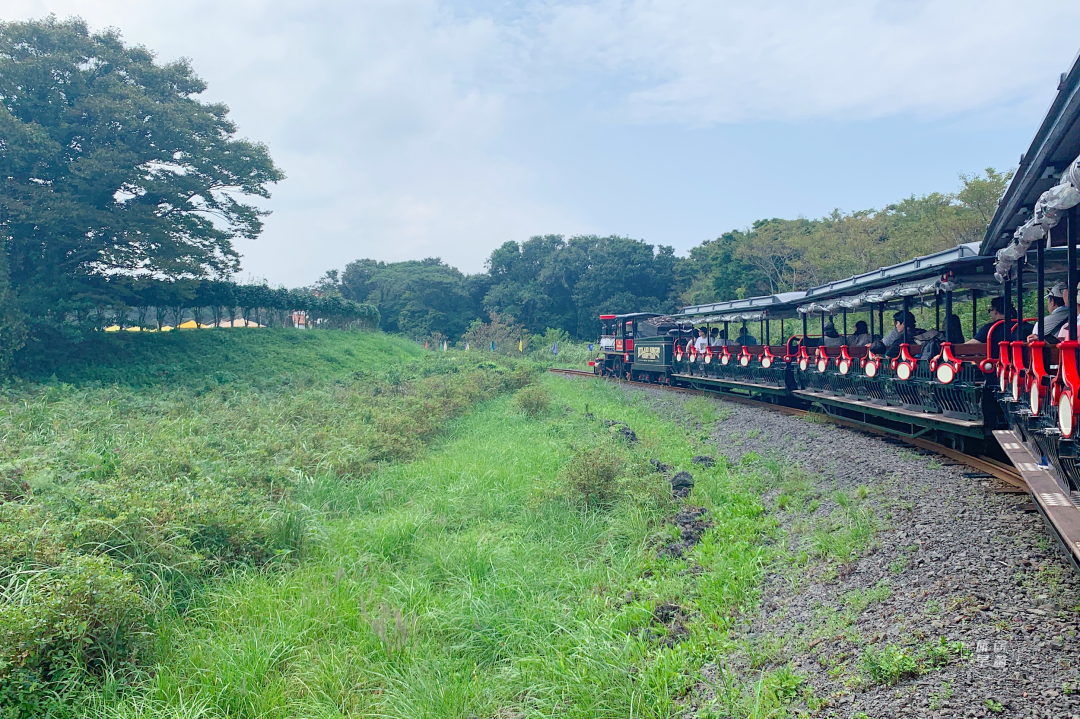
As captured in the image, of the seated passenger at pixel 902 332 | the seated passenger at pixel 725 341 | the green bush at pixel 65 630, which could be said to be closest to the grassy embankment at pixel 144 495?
the green bush at pixel 65 630

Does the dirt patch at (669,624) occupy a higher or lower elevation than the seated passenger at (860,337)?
lower

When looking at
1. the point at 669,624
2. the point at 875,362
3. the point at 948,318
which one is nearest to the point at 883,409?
the point at 875,362

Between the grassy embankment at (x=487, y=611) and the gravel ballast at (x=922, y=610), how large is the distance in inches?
9.7

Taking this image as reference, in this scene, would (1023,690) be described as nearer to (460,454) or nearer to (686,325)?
(460,454)

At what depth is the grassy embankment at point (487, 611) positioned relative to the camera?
145 inches

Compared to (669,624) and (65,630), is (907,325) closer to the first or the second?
(669,624)

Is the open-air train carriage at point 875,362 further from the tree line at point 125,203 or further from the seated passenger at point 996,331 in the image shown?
the tree line at point 125,203

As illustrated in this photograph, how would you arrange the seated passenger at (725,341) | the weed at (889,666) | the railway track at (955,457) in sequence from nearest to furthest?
the weed at (889,666) → the railway track at (955,457) → the seated passenger at (725,341)

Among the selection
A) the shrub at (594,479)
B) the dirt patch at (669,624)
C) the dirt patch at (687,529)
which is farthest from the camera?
the shrub at (594,479)

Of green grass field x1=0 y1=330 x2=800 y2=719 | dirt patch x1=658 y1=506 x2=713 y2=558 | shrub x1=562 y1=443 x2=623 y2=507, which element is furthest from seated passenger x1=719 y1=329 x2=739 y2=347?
dirt patch x1=658 y1=506 x2=713 y2=558

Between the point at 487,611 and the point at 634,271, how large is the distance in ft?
144

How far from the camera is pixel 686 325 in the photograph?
19516mm

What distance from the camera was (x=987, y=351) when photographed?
6.98m

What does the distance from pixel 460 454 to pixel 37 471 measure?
5444 millimetres
